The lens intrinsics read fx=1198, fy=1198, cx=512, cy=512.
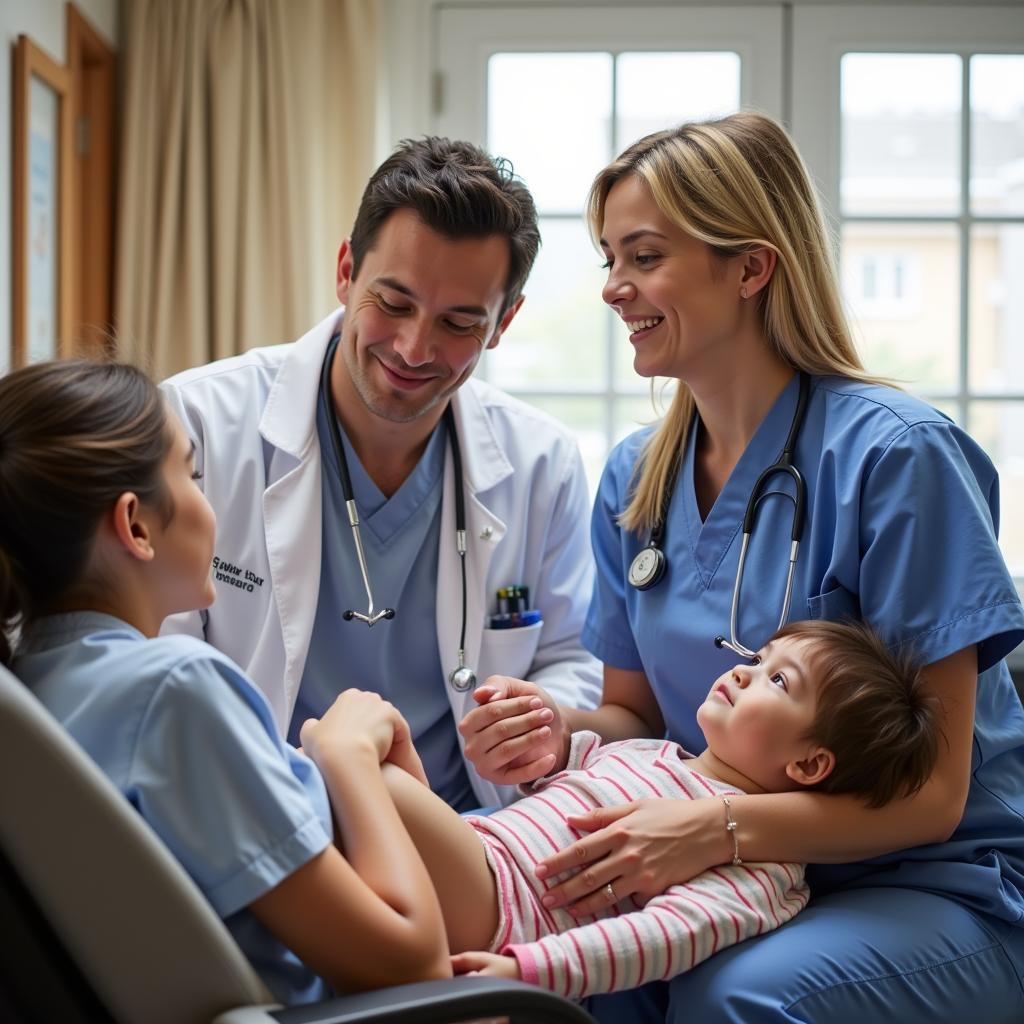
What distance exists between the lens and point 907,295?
130 inches

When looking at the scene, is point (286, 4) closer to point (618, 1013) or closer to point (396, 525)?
point (396, 525)

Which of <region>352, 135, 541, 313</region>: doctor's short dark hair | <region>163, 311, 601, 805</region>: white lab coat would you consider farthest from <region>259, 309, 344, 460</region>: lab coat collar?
<region>352, 135, 541, 313</region>: doctor's short dark hair

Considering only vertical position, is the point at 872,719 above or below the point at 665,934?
above

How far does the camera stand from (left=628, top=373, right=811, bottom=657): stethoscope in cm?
153

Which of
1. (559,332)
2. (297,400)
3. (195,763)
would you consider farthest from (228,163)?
(195,763)

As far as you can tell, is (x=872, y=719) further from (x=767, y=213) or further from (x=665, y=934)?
(x=767, y=213)

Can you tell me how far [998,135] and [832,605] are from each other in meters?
2.29

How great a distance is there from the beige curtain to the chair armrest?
7.65 feet

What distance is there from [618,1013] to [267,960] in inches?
23.9

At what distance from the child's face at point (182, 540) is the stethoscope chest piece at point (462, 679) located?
71cm

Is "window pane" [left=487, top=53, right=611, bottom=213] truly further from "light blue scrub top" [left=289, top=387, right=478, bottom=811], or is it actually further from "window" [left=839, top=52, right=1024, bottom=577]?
"light blue scrub top" [left=289, top=387, right=478, bottom=811]

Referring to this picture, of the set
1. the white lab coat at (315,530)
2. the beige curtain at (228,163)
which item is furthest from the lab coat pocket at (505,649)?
the beige curtain at (228,163)

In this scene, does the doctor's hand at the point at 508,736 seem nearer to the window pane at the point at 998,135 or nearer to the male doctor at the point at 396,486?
the male doctor at the point at 396,486

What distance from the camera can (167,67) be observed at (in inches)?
121
